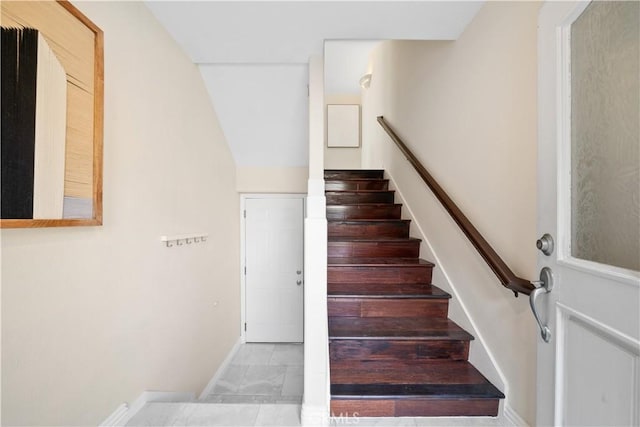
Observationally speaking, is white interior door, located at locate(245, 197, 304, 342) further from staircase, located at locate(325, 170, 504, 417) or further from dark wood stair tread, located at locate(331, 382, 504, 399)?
dark wood stair tread, located at locate(331, 382, 504, 399)

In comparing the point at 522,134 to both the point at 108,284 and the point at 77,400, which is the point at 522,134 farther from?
the point at 77,400

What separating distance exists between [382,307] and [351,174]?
6.66ft

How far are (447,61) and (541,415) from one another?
2123 mm

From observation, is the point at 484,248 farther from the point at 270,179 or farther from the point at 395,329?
the point at 270,179

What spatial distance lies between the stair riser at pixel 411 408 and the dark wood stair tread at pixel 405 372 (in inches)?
3.9

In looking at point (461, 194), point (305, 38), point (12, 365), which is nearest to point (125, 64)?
point (305, 38)

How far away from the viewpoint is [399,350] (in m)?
1.72

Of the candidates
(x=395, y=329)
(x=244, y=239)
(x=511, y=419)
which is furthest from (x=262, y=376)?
(x=511, y=419)

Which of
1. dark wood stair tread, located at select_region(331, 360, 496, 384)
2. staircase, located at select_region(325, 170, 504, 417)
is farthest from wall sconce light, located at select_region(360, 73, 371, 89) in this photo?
dark wood stair tread, located at select_region(331, 360, 496, 384)

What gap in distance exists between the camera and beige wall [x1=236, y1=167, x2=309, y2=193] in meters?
3.42

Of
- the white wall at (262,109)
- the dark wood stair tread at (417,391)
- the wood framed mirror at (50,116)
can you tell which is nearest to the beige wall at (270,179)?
the white wall at (262,109)

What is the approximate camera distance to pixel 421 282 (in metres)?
2.24

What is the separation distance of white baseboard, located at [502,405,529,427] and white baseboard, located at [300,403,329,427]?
0.88 metres

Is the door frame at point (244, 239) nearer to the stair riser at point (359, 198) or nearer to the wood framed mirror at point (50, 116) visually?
the stair riser at point (359, 198)
